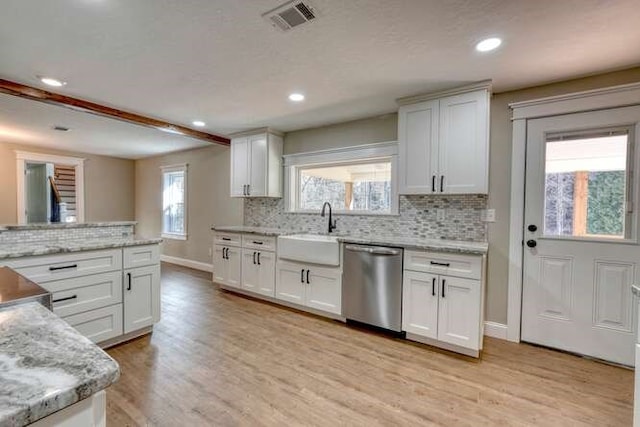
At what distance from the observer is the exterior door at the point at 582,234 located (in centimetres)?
234

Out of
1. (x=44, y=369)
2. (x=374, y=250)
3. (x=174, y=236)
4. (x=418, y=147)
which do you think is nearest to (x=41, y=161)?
(x=174, y=236)

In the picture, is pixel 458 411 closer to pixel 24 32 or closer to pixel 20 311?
pixel 20 311

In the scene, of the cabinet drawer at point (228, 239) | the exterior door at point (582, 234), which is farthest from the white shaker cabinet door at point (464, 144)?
the cabinet drawer at point (228, 239)

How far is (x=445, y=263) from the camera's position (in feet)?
8.37

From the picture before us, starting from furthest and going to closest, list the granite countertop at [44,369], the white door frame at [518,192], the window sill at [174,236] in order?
the window sill at [174,236]
the white door frame at [518,192]
the granite countertop at [44,369]

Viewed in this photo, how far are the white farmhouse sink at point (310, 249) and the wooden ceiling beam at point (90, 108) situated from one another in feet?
7.14

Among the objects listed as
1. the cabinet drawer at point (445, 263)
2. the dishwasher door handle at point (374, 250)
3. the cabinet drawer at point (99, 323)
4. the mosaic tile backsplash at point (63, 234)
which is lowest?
the cabinet drawer at point (99, 323)

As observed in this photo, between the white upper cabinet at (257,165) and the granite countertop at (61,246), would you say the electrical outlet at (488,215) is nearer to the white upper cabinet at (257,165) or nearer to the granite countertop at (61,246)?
the white upper cabinet at (257,165)

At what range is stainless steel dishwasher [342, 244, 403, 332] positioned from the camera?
9.12 feet

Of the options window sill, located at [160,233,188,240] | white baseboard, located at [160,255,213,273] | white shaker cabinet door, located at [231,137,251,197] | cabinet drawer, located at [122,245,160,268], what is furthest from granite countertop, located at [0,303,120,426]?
window sill, located at [160,233,188,240]

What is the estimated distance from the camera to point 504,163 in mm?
2793

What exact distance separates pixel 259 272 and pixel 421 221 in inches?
80.9

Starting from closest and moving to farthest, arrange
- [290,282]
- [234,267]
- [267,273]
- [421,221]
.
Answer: [421,221]
[290,282]
[267,273]
[234,267]

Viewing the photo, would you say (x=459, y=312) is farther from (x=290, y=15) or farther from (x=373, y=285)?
(x=290, y=15)
